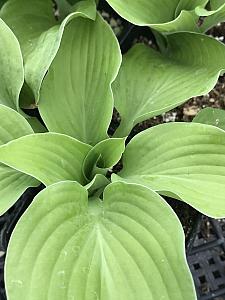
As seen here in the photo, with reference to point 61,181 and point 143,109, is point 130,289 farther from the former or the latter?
point 143,109

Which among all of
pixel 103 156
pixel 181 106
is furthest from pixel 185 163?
pixel 181 106

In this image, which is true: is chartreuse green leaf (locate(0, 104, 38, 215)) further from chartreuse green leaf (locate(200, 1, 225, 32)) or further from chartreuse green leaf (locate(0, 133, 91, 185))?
chartreuse green leaf (locate(200, 1, 225, 32))

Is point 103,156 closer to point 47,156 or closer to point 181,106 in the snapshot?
point 47,156

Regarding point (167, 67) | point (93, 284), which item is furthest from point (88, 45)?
point (93, 284)

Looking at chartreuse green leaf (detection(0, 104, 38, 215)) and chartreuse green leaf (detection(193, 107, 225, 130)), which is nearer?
chartreuse green leaf (detection(0, 104, 38, 215))

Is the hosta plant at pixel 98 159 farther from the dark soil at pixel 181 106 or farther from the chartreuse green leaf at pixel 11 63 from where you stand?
the dark soil at pixel 181 106

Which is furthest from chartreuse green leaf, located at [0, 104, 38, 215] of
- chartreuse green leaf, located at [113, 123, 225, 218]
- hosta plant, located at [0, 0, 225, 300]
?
chartreuse green leaf, located at [113, 123, 225, 218]
